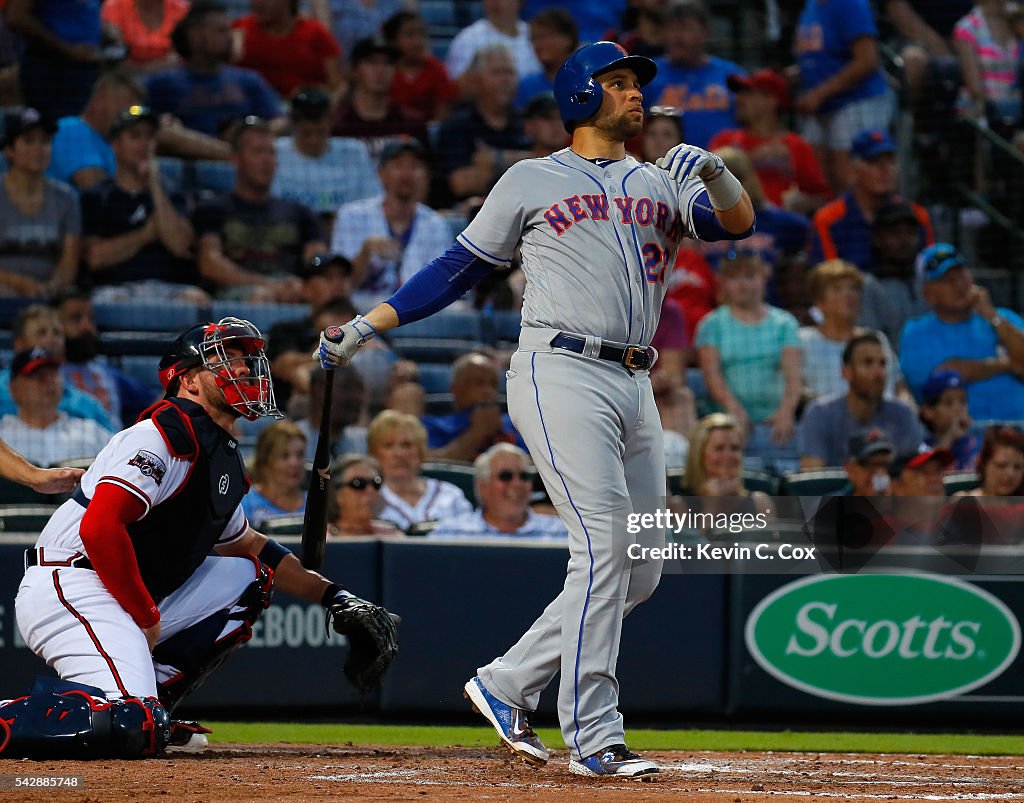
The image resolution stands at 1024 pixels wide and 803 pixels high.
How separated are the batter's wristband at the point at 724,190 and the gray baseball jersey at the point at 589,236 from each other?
4.8 inches

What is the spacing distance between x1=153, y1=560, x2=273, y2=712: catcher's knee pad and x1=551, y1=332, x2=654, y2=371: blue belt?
1.33 meters

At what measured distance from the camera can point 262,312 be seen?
27.2 feet

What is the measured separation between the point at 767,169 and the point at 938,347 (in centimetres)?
172

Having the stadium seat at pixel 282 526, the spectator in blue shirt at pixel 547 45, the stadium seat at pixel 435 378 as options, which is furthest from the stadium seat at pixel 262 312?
the spectator in blue shirt at pixel 547 45

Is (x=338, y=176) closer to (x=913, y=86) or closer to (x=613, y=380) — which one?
(x=913, y=86)

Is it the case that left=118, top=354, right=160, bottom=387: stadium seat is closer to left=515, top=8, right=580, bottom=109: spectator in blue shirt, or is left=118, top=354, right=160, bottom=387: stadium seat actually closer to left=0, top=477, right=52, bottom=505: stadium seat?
left=0, top=477, right=52, bottom=505: stadium seat

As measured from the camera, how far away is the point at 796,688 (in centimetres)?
616

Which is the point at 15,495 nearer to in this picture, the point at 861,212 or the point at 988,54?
the point at 861,212

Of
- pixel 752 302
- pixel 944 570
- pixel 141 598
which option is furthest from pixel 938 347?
pixel 141 598

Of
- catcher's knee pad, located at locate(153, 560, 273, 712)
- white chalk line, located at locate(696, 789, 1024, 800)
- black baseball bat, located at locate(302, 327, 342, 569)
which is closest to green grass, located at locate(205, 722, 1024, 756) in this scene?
catcher's knee pad, located at locate(153, 560, 273, 712)

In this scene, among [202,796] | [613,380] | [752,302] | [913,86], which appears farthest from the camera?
[913,86]

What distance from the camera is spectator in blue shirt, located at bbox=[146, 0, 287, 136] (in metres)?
9.17
